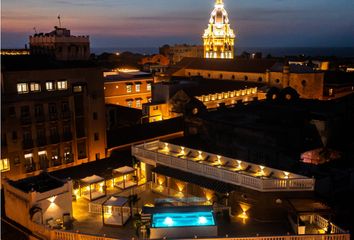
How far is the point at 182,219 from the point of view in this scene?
2048cm

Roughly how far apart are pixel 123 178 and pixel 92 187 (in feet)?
7.87

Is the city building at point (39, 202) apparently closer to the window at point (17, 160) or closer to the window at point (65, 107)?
the window at point (17, 160)

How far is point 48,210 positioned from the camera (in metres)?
23.3

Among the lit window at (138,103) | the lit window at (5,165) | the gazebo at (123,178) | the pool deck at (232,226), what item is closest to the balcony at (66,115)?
the lit window at (5,165)

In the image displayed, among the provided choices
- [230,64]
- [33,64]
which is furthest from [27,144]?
A: [230,64]

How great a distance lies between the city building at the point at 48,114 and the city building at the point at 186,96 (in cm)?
1501

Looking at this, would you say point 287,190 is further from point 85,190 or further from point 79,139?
point 79,139

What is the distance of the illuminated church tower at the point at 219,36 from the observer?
5064 inches

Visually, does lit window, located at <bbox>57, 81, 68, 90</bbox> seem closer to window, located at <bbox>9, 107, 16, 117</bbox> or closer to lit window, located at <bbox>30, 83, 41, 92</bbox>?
lit window, located at <bbox>30, 83, 41, 92</bbox>

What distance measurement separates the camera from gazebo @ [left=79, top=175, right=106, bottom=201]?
88.9 feet

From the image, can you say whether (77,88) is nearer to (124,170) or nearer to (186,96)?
(124,170)

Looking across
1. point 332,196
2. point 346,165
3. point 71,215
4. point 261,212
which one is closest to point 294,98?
point 346,165

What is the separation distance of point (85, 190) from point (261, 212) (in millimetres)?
11978

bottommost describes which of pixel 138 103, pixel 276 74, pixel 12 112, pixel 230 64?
pixel 138 103
